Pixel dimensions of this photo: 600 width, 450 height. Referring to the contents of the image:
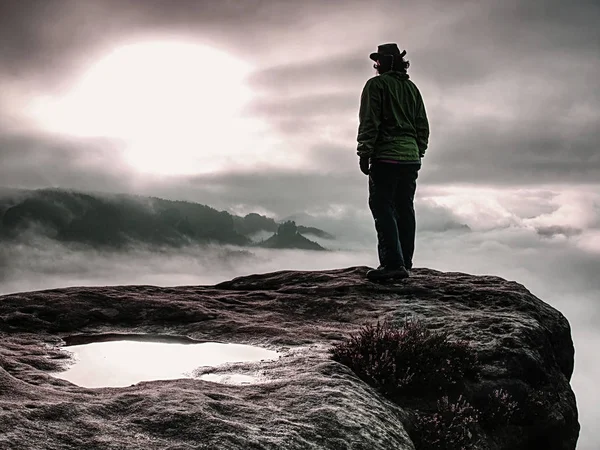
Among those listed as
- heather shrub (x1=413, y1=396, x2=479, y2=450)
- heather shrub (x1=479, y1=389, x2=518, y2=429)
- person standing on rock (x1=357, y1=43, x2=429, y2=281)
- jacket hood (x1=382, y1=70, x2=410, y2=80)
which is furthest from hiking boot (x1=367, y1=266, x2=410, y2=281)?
heather shrub (x1=413, y1=396, x2=479, y2=450)

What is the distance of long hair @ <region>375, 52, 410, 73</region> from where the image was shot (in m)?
13.5

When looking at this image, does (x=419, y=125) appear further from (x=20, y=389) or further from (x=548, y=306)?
(x=20, y=389)

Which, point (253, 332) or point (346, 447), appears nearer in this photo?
point (346, 447)

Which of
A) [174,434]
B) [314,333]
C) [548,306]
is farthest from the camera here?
A: [548,306]

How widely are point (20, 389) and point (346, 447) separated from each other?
3.06 m

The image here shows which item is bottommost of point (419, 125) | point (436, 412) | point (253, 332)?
point (436, 412)

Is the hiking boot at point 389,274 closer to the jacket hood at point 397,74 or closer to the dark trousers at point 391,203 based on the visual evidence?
the dark trousers at point 391,203

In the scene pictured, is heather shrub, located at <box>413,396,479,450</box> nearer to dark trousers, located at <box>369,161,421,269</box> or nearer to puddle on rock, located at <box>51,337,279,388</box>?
puddle on rock, located at <box>51,337,279,388</box>

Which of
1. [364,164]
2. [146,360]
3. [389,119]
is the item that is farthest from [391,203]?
[146,360]

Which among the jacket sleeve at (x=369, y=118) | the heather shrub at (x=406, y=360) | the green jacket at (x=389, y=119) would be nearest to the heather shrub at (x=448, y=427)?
the heather shrub at (x=406, y=360)

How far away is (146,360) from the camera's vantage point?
8.57 metres

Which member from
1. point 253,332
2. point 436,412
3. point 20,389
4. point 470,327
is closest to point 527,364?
point 470,327

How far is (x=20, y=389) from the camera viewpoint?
620 cm

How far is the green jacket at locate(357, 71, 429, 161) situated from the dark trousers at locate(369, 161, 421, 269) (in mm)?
275
